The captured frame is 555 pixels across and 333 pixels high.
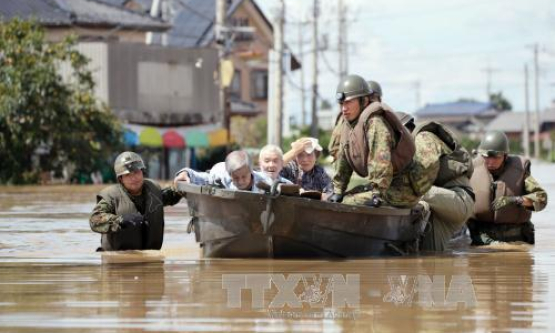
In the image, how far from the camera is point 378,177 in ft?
39.3

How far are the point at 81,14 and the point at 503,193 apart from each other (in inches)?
1452

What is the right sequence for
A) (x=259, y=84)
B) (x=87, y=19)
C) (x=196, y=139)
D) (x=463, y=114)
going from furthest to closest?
(x=463, y=114)
(x=259, y=84)
(x=196, y=139)
(x=87, y=19)

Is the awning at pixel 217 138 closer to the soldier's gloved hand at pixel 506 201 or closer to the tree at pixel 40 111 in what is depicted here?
the tree at pixel 40 111

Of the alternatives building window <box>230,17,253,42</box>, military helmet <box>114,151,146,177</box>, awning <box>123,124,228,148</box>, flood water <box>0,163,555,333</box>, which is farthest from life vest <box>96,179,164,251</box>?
building window <box>230,17,253,42</box>

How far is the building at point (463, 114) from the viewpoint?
138750 millimetres

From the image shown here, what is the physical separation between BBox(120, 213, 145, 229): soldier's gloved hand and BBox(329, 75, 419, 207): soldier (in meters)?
1.81

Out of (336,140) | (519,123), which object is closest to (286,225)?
(336,140)

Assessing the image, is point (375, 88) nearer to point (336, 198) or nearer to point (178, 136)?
point (336, 198)

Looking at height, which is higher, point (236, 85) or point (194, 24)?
point (194, 24)

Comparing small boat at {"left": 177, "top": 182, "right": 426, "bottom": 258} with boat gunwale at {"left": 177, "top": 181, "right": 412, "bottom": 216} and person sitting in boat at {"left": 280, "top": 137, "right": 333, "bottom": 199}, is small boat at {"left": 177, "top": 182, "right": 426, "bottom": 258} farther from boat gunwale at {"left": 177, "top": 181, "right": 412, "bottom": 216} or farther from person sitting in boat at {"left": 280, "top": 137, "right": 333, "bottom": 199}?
person sitting in boat at {"left": 280, "top": 137, "right": 333, "bottom": 199}

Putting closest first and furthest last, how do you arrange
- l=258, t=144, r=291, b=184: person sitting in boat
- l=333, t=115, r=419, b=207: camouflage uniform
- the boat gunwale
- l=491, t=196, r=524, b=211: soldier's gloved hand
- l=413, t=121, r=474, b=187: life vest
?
the boat gunwale, l=333, t=115, r=419, b=207: camouflage uniform, l=258, t=144, r=291, b=184: person sitting in boat, l=413, t=121, r=474, b=187: life vest, l=491, t=196, r=524, b=211: soldier's gloved hand

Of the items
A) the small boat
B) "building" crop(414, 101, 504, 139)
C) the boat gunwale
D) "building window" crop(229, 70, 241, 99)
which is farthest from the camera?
"building" crop(414, 101, 504, 139)

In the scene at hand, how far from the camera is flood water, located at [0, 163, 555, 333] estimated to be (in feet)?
25.8

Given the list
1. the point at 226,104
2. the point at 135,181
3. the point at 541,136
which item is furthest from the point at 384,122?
the point at 541,136
